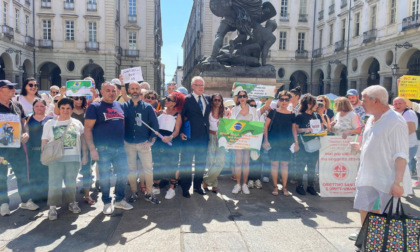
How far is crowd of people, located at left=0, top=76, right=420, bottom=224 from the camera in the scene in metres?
4.69

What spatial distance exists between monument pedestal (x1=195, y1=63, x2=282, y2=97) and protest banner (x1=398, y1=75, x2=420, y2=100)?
3564mm

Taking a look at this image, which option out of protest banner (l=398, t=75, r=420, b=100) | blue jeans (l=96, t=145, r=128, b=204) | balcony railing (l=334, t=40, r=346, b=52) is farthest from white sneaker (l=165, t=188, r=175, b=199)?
balcony railing (l=334, t=40, r=346, b=52)

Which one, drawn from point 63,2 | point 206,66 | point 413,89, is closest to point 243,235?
point 413,89

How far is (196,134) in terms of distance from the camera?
5.53 m

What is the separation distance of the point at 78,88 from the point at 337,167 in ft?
14.8

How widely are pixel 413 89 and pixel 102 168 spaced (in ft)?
21.3

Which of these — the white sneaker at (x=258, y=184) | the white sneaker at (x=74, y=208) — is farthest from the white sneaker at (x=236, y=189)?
the white sneaker at (x=74, y=208)

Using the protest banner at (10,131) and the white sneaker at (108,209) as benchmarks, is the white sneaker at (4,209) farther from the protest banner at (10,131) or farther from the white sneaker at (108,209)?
the white sneaker at (108,209)

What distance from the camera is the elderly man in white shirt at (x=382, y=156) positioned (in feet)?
10.5

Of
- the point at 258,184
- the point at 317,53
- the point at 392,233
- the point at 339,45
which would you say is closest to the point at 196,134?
the point at 258,184

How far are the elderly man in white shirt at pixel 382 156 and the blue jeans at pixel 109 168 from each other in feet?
10.5

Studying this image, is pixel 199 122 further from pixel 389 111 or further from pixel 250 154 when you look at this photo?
pixel 389 111

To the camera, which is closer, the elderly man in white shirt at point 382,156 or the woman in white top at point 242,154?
the elderly man in white shirt at point 382,156

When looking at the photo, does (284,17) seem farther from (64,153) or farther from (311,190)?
(64,153)
